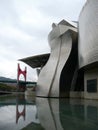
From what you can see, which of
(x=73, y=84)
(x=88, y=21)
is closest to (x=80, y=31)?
(x=88, y=21)

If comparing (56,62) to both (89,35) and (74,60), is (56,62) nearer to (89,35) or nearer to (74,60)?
(74,60)

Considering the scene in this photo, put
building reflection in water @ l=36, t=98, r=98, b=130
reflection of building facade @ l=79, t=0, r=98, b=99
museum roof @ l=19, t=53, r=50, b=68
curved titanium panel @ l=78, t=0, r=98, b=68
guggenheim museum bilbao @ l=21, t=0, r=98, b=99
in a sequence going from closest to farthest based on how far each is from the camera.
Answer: building reflection in water @ l=36, t=98, r=98, b=130
curved titanium panel @ l=78, t=0, r=98, b=68
reflection of building facade @ l=79, t=0, r=98, b=99
guggenheim museum bilbao @ l=21, t=0, r=98, b=99
museum roof @ l=19, t=53, r=50, b=68

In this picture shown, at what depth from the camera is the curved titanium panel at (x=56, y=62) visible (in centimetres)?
2998

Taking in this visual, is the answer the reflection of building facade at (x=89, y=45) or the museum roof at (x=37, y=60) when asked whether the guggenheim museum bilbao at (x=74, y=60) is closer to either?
the reflection of building facade at (x=89, y=45)

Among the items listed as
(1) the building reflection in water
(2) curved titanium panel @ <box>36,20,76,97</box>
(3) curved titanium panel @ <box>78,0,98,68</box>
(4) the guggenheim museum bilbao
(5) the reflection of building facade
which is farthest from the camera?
(2) curved titanium panel @ <box>36,20,76,97</box>

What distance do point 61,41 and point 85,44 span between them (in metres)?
6.78

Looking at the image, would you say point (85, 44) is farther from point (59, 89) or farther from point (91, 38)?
point (59, 89)

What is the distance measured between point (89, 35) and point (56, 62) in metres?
7.62

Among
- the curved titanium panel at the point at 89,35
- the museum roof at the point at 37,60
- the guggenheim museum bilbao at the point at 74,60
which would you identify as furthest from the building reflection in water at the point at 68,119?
the museum roof at the point at 37,60

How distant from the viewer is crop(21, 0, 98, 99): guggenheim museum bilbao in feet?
81.4

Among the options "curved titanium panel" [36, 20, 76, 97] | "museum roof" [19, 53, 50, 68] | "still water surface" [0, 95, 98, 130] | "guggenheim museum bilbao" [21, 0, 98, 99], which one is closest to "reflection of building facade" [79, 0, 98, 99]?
"guggenheim museum bilbao" [21, 0, 98, 99]

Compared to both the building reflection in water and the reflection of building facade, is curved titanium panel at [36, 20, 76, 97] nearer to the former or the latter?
the reflection of building facade

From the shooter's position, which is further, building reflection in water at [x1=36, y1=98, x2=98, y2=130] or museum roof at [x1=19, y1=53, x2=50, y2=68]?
museum roof at [x1=19, y1=53, x2=50, y2=68]

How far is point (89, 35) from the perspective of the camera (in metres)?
25.2
